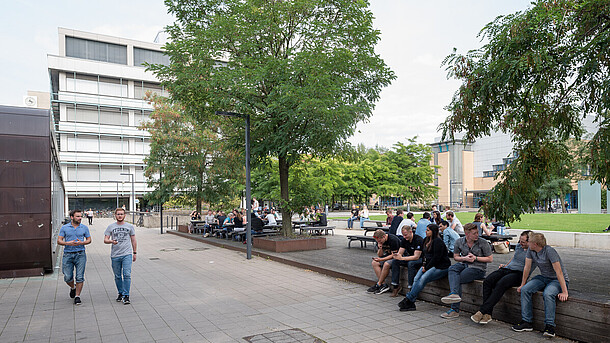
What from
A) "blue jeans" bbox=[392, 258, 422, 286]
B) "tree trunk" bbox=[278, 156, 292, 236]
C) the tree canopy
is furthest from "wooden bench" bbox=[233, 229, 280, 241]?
the tree canopy

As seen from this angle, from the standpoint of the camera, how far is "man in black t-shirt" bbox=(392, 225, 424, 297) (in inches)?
304

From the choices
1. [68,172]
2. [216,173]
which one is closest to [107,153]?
[68,172]

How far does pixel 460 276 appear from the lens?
6.87 metres

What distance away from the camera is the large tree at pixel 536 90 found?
6.41m

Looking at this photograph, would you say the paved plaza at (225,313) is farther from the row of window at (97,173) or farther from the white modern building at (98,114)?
the row of window at (97,173)

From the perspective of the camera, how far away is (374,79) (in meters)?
15.2

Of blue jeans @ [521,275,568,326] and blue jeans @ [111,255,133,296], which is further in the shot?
blue jeans @ [111,255,133,296]

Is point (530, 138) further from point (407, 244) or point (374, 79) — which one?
point (374, 79)

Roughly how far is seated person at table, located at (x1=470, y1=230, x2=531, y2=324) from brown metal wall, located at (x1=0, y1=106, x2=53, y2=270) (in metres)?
10.3

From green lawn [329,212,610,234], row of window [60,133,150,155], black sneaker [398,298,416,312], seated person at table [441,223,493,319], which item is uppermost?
row of window [60,133,150,155]

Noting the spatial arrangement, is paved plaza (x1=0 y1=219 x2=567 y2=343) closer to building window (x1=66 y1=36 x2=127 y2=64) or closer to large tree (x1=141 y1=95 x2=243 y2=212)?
large tree (x1=141 y1=95 x2=243 y2=212)

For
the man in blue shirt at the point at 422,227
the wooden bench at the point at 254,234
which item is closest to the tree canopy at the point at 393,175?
the wooden bench at the point at 254,234

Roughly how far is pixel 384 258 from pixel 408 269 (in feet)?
1.99

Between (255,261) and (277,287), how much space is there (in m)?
4.16
